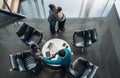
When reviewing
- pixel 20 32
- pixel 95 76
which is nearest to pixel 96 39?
pixel 95 76

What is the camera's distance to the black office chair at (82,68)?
694 cm

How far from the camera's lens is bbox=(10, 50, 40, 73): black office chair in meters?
7.09

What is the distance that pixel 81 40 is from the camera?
7883 millimetres

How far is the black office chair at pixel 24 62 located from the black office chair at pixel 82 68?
3.99 feet

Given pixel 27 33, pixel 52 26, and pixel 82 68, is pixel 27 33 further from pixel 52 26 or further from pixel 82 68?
pixel 82 68

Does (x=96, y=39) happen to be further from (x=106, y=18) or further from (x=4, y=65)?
(x=4, y=65)

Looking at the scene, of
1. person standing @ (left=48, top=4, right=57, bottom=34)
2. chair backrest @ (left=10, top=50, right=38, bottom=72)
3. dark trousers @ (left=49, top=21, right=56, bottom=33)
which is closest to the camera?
chair backrest @ (left=10, top=50, right=38, bottom=72)

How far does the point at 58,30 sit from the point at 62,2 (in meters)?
1.26

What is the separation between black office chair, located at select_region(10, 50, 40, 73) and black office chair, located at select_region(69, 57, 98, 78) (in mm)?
1217

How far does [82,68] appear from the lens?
286 inches

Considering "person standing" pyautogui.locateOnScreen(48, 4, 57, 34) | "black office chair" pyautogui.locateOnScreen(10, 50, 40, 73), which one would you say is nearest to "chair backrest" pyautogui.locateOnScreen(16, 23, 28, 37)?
"black office chair" pyautogui.locateOnScreen(10, 50, 40, 73)

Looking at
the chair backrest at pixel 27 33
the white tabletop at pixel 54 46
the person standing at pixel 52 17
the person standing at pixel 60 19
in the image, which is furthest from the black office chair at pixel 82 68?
the chair backrest at pixel 27 33

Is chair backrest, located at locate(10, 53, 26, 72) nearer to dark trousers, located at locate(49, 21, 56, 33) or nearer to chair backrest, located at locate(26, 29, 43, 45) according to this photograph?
chair backrest, located at locate(26, 29, 43, 45)

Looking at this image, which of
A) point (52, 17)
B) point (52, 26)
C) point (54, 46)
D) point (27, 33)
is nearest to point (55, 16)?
point (52, 17)
